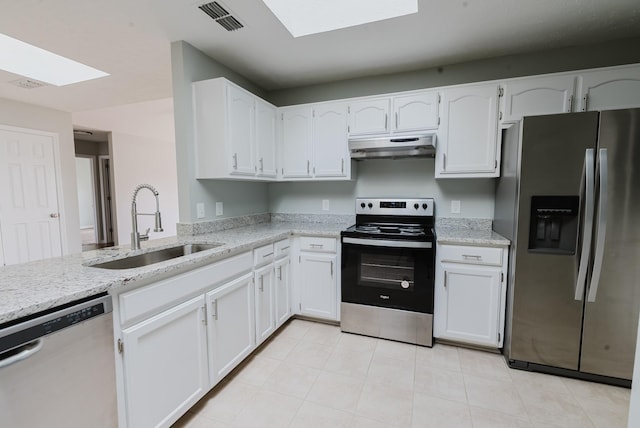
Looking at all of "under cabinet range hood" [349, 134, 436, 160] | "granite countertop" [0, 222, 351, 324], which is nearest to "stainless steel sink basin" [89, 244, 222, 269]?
"granite countertop" [0, 222, 351, 324]

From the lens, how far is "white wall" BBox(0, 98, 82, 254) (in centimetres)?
391

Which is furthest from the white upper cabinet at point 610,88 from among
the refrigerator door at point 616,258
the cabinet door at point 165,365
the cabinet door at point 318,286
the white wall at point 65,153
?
the white wall at point 65,153

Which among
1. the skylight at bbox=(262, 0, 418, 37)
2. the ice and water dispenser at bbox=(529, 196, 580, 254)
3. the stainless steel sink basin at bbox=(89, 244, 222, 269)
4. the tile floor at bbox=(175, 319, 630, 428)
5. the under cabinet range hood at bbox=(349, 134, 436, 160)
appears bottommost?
the tile floor at bbox=(175, 319, 630, 428)

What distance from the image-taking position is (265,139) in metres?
2.78

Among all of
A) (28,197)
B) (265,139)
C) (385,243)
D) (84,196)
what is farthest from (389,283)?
(84,196)

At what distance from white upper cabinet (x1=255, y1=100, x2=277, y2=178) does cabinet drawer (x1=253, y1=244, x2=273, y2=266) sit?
77 centimetres

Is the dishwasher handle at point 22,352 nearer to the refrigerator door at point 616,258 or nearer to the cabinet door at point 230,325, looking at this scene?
the cabinet door at point 230,325

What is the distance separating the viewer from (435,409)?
1.68 metres

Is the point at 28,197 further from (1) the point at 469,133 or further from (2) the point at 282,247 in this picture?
(1) the point at 469,133

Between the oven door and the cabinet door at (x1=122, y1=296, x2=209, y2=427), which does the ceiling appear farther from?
the cabinet door at (x1=122, y1=296, x2=209, y2=427)

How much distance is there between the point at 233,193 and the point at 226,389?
1.70 metres

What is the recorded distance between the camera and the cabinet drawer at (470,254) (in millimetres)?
2152

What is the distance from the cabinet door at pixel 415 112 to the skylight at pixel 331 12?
2.45 feet

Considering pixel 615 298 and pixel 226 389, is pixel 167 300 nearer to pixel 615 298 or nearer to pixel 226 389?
pixel 226 389
